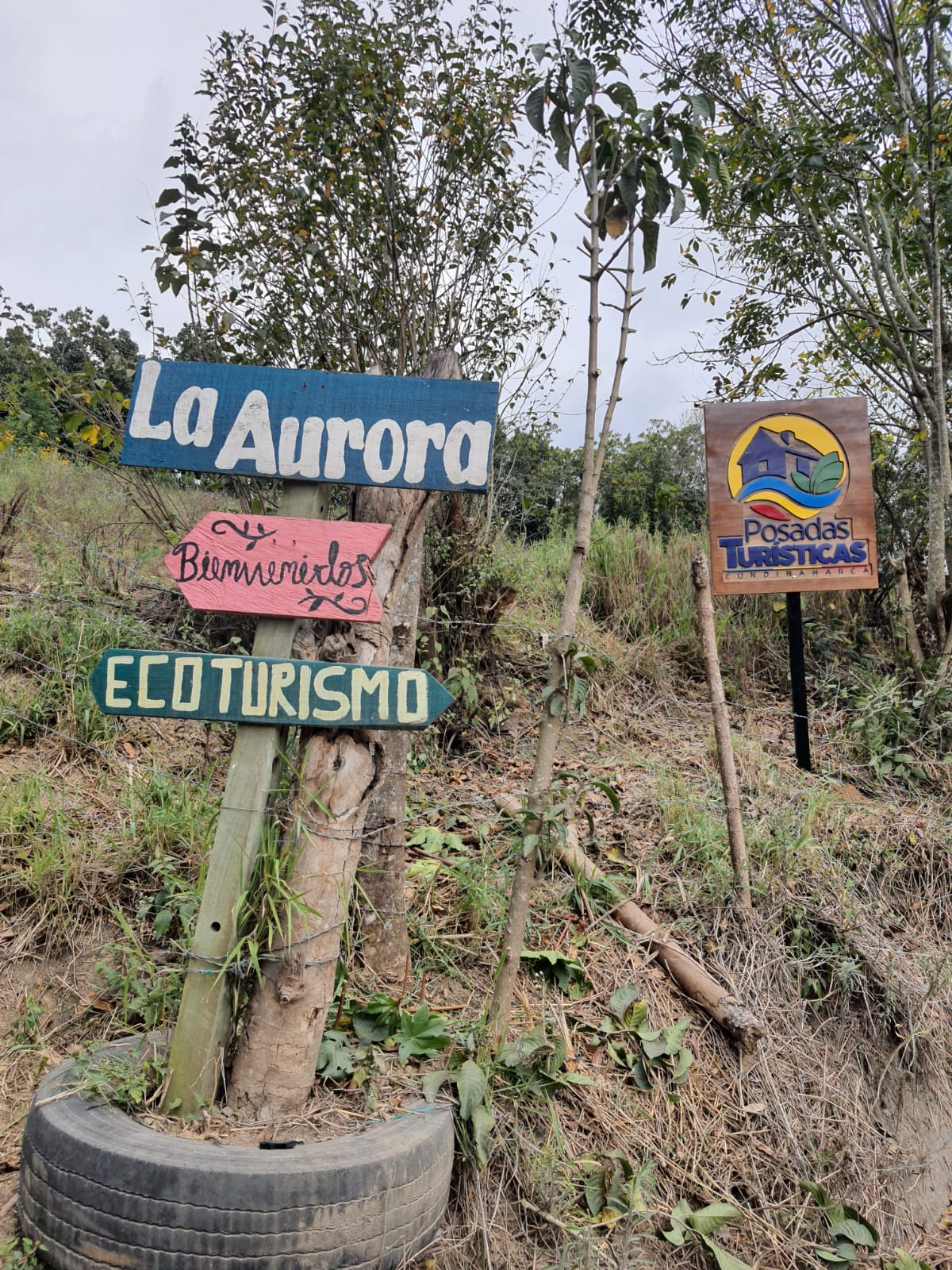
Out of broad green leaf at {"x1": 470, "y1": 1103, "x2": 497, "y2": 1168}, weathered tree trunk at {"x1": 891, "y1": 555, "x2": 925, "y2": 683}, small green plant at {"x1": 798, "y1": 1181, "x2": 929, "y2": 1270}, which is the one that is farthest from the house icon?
broad green leaf at {"x1": 470, "y1": 1103, "x2": 497, "y2": 1168}

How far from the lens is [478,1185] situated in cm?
218

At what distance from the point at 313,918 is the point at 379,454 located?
1.22 m

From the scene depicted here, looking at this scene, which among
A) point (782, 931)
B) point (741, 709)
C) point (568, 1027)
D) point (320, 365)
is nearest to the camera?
point (568, 1027)

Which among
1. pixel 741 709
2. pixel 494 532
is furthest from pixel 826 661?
pixel 494 532

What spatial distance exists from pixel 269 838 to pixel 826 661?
451cm

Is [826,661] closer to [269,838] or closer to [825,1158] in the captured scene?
[825,1158]

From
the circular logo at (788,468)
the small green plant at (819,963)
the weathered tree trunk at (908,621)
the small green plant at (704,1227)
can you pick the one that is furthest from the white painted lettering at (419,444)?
the weathered tree trunk at (908,621)

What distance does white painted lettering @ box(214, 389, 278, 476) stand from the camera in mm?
2143

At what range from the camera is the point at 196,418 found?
215cm

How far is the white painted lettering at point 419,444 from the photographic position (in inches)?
84.4

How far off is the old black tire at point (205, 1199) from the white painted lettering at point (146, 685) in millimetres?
934

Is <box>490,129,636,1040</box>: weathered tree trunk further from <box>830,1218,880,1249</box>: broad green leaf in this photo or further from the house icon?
the house icon

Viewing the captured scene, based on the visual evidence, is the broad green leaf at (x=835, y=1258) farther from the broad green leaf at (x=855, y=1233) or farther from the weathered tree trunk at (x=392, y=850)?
the weathered tree trunk at (x=392, y=850)

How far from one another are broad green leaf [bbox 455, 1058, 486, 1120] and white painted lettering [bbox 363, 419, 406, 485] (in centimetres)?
160
